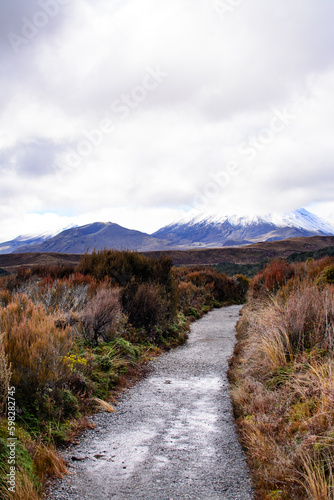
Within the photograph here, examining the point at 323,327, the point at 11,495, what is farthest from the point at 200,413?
the point at 11,495

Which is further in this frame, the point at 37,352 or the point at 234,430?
the point at 234,430

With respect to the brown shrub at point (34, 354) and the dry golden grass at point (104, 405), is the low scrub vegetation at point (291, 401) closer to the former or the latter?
the dry golden grass at point (104, 405)

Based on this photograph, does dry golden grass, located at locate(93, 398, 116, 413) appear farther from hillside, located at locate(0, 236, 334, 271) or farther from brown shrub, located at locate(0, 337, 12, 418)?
hillside, located at locate(0, 236, 334, 271)

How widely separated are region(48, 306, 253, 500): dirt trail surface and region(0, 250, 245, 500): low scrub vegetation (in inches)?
12.3

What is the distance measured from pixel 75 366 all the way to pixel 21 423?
1.61 metres

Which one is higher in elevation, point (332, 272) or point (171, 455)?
point (332, 272)

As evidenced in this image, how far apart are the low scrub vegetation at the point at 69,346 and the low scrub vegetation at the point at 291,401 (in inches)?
81.5

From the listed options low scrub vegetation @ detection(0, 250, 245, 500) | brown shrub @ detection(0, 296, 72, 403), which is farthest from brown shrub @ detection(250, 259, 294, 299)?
brown shrub @ detection(0, 296, 72, 403)

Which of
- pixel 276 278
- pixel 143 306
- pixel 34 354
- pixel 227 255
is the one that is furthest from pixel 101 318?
pixel 227 255

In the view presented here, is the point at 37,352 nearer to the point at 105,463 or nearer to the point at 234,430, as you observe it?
the point at 105,463

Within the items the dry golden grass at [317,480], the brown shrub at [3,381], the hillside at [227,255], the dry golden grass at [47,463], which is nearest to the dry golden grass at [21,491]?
the dry golden grass at [47,463]

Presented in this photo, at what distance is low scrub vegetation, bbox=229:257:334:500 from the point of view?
3.04 meters

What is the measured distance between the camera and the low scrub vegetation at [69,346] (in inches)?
142

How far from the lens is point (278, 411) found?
4.19 m
